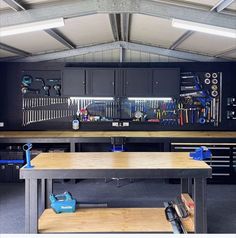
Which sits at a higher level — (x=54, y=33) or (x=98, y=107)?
(x=54, y=33)

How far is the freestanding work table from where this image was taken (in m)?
3.33

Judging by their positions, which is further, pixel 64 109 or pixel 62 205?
pixel 64 109

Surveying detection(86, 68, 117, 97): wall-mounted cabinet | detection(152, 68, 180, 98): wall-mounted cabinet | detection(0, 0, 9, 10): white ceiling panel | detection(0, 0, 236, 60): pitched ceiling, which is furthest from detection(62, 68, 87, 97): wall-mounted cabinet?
detection(0, 0, 9, 10): white ceiling panel

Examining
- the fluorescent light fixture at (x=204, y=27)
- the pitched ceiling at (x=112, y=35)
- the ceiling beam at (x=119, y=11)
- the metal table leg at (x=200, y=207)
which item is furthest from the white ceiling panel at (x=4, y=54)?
the metal table leg at (x=200, y=207)

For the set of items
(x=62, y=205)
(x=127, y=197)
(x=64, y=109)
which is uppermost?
(x=64, y=109)

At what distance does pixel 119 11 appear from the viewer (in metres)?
3.49

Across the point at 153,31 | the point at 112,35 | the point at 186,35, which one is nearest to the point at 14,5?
the point at 153,31

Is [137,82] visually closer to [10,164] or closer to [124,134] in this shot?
[124,134]

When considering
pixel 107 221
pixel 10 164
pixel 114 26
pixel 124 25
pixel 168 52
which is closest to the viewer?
pixel 107 221

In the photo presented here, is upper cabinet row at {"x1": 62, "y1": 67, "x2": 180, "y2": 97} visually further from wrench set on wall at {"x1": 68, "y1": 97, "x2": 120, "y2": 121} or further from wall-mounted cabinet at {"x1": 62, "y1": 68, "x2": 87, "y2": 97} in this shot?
wrench set on wall at {"x1": 68, "y1": 97, "x2": 120, "y2": 121}

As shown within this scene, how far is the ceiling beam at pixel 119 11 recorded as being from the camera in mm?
3494

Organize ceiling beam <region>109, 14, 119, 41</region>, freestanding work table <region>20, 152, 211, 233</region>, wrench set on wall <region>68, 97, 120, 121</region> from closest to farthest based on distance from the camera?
freestanding work table <region>20, 152, 211, 233</region>
ceiling beam <region>109, 14, 119, 41</region>
wrench set on wall <region>68, 97, 120, 121</region>

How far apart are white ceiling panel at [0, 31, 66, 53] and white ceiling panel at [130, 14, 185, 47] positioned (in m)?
1.27

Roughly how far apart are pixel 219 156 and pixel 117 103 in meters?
2.11
